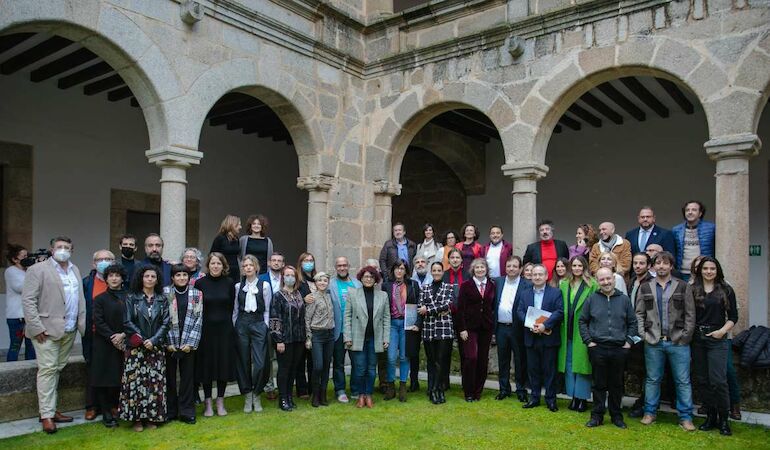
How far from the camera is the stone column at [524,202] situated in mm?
6664

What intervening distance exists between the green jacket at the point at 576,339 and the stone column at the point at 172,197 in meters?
3.63

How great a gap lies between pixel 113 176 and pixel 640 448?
719 centimetres

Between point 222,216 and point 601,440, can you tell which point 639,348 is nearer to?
point 601,440

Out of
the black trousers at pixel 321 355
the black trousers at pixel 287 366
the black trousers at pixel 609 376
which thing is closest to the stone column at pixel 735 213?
the black trousers at pixel 609 376

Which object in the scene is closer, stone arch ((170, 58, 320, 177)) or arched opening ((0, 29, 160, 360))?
stone arch ((170, 58, 320, 177))

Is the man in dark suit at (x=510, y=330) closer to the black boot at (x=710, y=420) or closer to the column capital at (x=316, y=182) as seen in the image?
the black boot at (x=710, y=420)

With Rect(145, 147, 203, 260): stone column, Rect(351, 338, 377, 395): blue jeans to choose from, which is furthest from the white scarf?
Rect(145, 147, 203, 260): stone column

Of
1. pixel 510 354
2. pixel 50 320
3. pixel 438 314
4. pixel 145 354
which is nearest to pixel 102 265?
pixel 50 320

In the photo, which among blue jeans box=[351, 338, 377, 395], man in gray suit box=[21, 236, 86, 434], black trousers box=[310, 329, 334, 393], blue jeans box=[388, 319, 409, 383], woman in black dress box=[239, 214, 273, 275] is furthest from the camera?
woman in black dress box=[239, 214, 273, 275]

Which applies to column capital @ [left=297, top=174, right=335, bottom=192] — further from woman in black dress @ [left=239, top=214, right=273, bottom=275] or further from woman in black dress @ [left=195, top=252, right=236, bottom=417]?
woman in black dress @ [left=195, top=252, right=236, bottom=417]

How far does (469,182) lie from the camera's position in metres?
10.5

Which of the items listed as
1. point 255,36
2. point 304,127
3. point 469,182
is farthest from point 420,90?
point 469,182

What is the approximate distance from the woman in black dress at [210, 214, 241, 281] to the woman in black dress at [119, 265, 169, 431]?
0.95 metres

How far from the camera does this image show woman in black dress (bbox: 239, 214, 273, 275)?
225 inches
